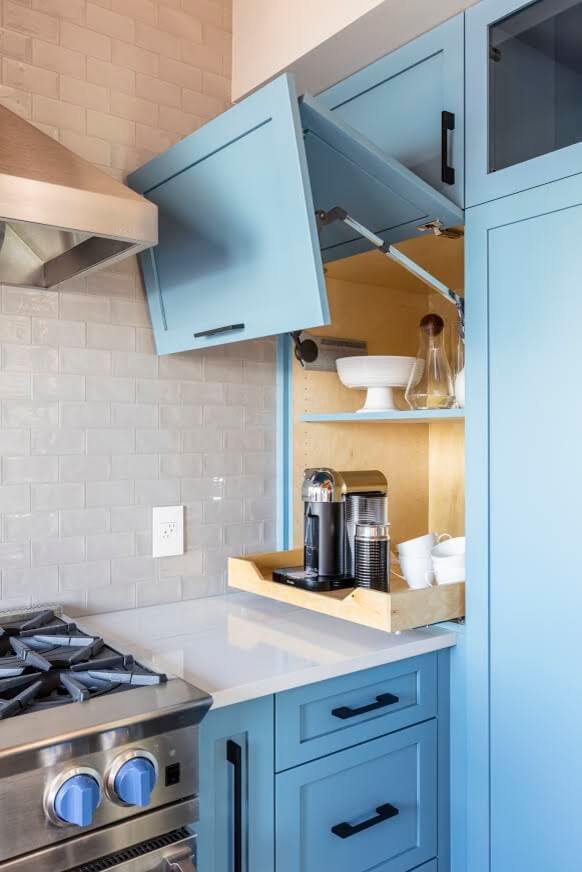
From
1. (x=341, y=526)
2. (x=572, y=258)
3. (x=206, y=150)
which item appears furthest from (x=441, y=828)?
(x=206, y=150)

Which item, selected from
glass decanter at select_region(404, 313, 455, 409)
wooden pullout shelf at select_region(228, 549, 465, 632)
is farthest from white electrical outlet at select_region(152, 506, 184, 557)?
glass decanter at select_region(404, 313, 455, 409)

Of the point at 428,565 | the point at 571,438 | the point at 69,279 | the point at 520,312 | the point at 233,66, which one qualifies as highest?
the point at 233,66

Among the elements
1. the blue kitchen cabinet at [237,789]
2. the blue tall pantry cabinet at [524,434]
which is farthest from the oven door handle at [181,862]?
the blue tall pantry cabinet at [524,434]

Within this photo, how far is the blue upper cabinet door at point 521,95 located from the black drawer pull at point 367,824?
1297mm

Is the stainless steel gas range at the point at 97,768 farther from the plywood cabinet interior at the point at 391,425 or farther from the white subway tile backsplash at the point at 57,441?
the plywood cabinet interior at the point at 391,425

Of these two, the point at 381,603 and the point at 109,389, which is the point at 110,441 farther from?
the point at 381,603

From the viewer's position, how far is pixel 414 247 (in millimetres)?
1954

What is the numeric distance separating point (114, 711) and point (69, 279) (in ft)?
3.21

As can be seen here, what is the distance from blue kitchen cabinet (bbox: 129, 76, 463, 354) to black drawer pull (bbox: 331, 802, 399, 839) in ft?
3.28

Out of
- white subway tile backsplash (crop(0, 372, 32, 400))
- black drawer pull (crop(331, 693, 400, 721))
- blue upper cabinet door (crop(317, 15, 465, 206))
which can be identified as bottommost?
black drawer pull (crop(331, 693, 400, 721))

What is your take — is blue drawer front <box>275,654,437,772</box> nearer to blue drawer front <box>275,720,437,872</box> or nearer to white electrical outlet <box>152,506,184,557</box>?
blue drawer front <box>275,720,437,872</box>

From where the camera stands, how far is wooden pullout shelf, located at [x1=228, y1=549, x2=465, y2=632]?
148 centimetres

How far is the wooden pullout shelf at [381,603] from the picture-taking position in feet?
4.86

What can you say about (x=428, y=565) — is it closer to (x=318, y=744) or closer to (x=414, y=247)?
(x=318, y=744)
